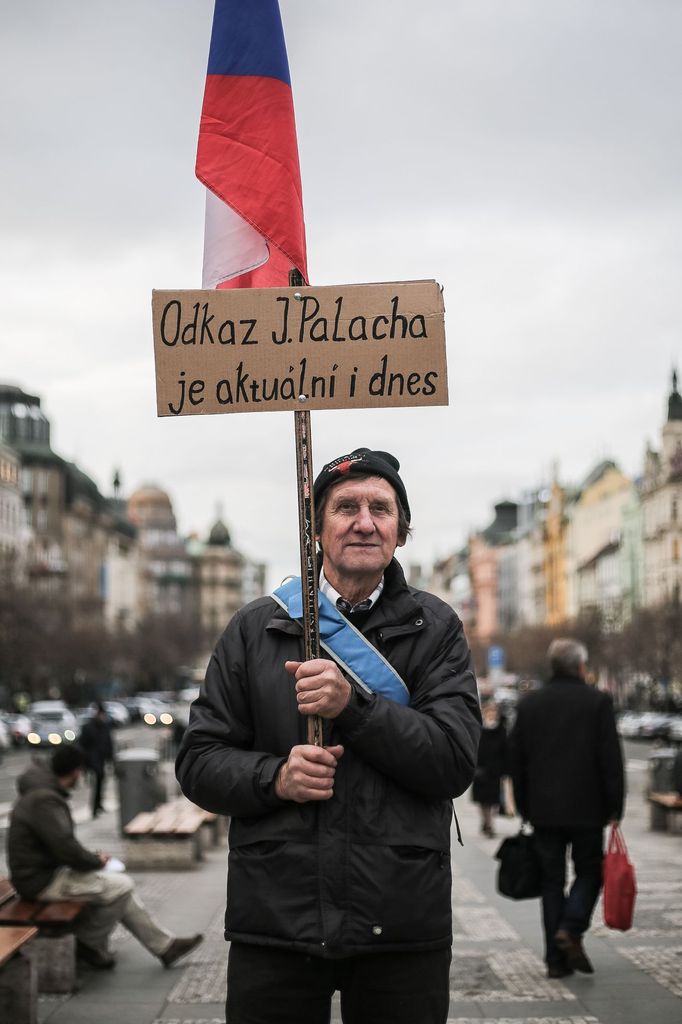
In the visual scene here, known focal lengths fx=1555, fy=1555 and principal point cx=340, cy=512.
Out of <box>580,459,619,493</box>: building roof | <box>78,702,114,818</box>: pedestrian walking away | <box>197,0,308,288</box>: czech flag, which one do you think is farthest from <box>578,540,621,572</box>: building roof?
<box>197,0,308,288</box>: czech flag

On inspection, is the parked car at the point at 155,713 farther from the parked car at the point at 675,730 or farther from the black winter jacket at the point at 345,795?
the black winter jacket at the point at 345,795

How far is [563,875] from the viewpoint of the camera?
8.58 meters

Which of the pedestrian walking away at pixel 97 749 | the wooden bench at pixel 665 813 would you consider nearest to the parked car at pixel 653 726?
the pedestrian walking away at pixel 97 749

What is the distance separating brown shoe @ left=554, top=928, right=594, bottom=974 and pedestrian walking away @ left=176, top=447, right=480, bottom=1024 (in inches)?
182

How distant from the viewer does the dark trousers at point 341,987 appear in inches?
154

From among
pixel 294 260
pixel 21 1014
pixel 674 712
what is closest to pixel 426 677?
pixel 294 260

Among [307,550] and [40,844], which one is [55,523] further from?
[307,550]

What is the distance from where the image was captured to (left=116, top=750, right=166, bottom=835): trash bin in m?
18.6

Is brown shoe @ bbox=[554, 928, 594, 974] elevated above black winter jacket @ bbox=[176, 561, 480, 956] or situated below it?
below

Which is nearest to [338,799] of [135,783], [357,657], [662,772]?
[357,657]

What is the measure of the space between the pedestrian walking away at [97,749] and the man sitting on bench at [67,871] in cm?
1478

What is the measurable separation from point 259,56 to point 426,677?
201 cm

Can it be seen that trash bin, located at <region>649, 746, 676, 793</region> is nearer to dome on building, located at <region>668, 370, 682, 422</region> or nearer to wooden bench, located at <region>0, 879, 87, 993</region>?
wooden bench, located at <region>0, 879, 87, 993</region>

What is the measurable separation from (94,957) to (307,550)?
19.2ft
